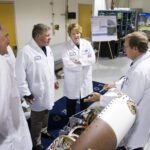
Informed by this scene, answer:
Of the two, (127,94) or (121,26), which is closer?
(127,94)

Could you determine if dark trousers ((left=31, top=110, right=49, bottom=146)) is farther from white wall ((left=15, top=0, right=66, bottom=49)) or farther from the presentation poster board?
the presentation poster board

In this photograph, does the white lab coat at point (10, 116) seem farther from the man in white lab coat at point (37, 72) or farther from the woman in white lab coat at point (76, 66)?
the woman in white lab coat at point (76, 66)

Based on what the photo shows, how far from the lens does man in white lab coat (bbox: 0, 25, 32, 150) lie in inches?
46.6

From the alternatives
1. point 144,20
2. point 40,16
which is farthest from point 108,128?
point 144,20

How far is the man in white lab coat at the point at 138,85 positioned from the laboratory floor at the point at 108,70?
226 centimetres

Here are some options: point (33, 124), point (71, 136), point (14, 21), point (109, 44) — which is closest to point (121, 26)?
point (109, 44)

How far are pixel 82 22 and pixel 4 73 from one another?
663 cm

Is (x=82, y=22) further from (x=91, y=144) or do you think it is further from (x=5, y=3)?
(x=91, y=144)

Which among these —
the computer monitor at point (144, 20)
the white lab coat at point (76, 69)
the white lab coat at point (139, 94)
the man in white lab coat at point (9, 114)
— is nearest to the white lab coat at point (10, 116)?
the man in white lab coat at point (9, 114)

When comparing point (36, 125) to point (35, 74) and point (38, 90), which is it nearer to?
point (38, 90)

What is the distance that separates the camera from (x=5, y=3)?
4.53 meters

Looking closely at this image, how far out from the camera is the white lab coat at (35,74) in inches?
87.8

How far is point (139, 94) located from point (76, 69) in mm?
1266

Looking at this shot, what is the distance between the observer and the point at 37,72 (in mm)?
2277
